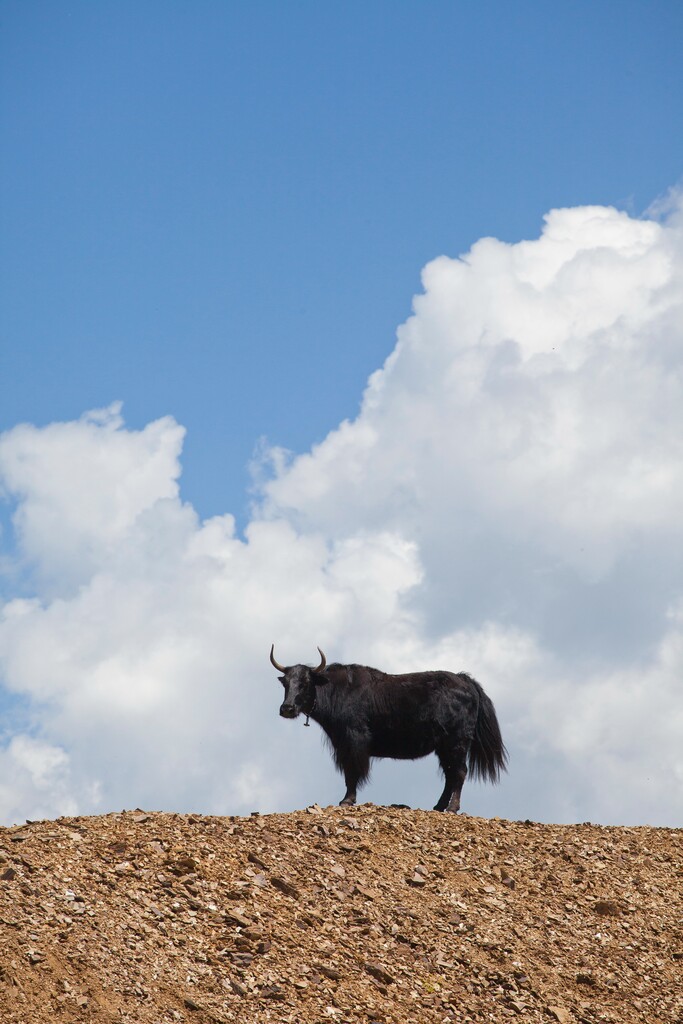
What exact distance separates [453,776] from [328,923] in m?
5.00

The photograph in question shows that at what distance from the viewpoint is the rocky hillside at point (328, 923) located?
35.4 feet

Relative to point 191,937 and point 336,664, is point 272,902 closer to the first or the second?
point 191,937

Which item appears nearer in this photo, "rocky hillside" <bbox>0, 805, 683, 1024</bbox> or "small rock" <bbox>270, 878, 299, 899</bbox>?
"rocky hillside" <bbox>0, 805, 683, 1024</bbox>

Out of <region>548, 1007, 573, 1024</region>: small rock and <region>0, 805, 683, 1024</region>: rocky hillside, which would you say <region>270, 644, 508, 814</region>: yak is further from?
<region>548, 1007, 573, 1024</region>: small rock

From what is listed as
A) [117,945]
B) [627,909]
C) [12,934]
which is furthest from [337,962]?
[627,909]

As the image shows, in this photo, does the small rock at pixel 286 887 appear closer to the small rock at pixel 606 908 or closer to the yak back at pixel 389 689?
the small rock at pixel 606 908

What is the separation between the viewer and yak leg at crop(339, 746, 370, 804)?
16938 millimetres

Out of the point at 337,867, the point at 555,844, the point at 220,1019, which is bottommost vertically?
the point at 220,1019

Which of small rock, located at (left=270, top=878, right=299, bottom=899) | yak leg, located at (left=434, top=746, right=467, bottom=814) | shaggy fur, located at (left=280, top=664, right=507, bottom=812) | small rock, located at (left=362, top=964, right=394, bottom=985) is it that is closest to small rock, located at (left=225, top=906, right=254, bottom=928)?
small rock, located at (left=270, top=878, right=299, bottom=899)

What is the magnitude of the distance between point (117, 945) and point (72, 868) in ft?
4.57

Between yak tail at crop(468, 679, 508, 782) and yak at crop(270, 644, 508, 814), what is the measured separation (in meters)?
0.01

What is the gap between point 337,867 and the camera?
13406mm

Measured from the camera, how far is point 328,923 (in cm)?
1229

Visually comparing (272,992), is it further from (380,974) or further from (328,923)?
(328,923)
